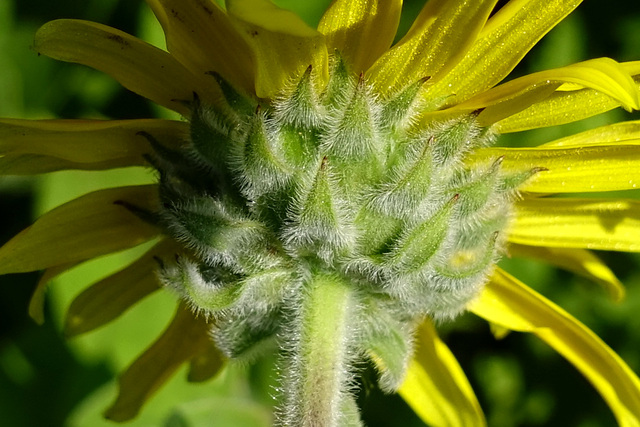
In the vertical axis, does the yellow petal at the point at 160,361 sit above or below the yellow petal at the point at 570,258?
below

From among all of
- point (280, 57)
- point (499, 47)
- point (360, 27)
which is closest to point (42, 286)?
point (280, 57)

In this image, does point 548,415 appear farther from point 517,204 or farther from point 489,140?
point 489,140

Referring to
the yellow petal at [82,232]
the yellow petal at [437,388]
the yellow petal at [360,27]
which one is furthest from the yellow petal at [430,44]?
the yellow petal at [437,388]

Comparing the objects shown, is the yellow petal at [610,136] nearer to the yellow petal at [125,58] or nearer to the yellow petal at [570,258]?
the yellow petal at [570,258]

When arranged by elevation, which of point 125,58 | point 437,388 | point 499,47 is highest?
point 499,47

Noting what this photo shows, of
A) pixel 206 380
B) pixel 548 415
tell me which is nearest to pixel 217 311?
pixel 206 380

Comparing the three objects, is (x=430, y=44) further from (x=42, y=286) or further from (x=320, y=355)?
(x=42, y=286)
